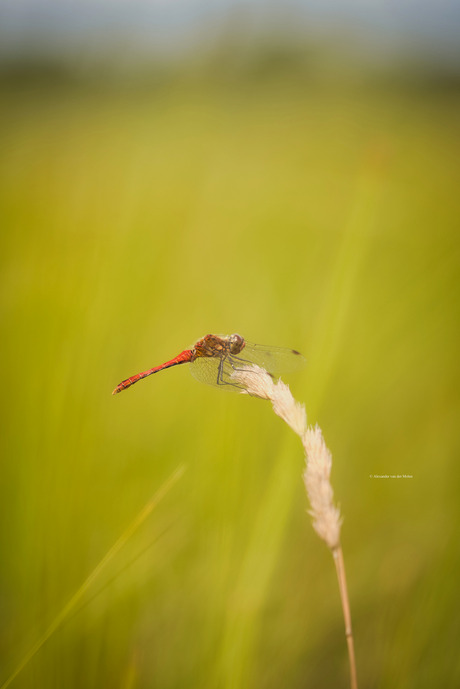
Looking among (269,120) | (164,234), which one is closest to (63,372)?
(164,234)

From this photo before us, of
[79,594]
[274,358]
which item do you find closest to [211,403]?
[274,358]

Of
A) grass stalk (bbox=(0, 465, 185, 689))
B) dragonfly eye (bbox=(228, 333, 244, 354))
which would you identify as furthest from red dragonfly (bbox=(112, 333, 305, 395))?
grass stalk (bbox=(0, 465, 185, 689))

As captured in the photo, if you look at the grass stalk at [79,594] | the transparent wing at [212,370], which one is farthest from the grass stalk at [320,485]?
the transparent wing at [212,370]

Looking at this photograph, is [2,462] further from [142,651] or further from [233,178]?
[233,178]

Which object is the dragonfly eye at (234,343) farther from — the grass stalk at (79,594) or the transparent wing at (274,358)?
the grass stalk at (79,594)

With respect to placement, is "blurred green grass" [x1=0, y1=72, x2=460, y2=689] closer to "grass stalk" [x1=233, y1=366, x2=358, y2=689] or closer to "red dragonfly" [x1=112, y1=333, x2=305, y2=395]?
"red dragonfly" [x1=112, y1=333, x2=305, y2=395]
